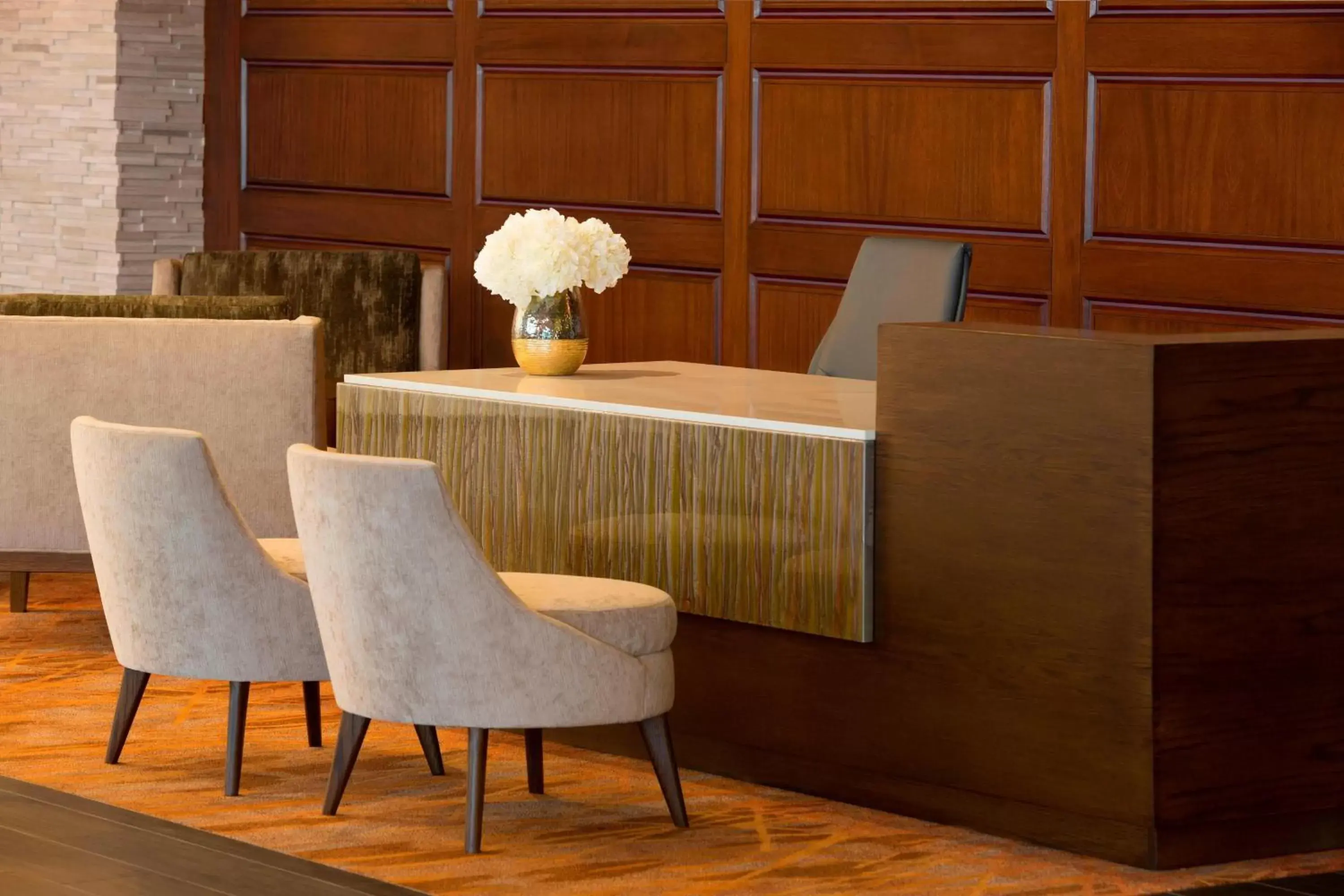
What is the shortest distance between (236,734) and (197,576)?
0.31 m

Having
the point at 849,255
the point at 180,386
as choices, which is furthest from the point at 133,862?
the point at 849,255

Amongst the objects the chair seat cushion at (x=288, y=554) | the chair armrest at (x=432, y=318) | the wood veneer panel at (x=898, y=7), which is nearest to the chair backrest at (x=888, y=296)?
the wood veneer panel at (x=898, y=7)

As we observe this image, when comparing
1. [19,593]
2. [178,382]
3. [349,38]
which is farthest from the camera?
[349,38]

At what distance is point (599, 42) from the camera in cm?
766

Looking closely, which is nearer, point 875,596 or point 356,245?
point 875,596

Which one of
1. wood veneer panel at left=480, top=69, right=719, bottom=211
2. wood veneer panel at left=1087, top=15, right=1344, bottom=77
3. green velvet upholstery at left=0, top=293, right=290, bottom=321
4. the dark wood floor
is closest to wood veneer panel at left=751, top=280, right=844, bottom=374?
wood veneer panel at left=480, top=69, right=719, bottom=211

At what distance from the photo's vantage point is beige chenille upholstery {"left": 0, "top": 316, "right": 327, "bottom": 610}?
5738mm

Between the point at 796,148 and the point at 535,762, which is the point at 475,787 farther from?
the point at 796,148

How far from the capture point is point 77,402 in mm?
5777

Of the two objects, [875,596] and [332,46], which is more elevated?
[332,46]

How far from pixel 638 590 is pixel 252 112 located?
216 inches

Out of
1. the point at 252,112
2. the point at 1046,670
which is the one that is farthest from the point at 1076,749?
the point at 252,112

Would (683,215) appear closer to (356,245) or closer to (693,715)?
(356,245)

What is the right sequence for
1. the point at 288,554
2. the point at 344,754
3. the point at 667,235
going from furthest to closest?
the point at 667,235
the point at 288,554
the point at 344,754
